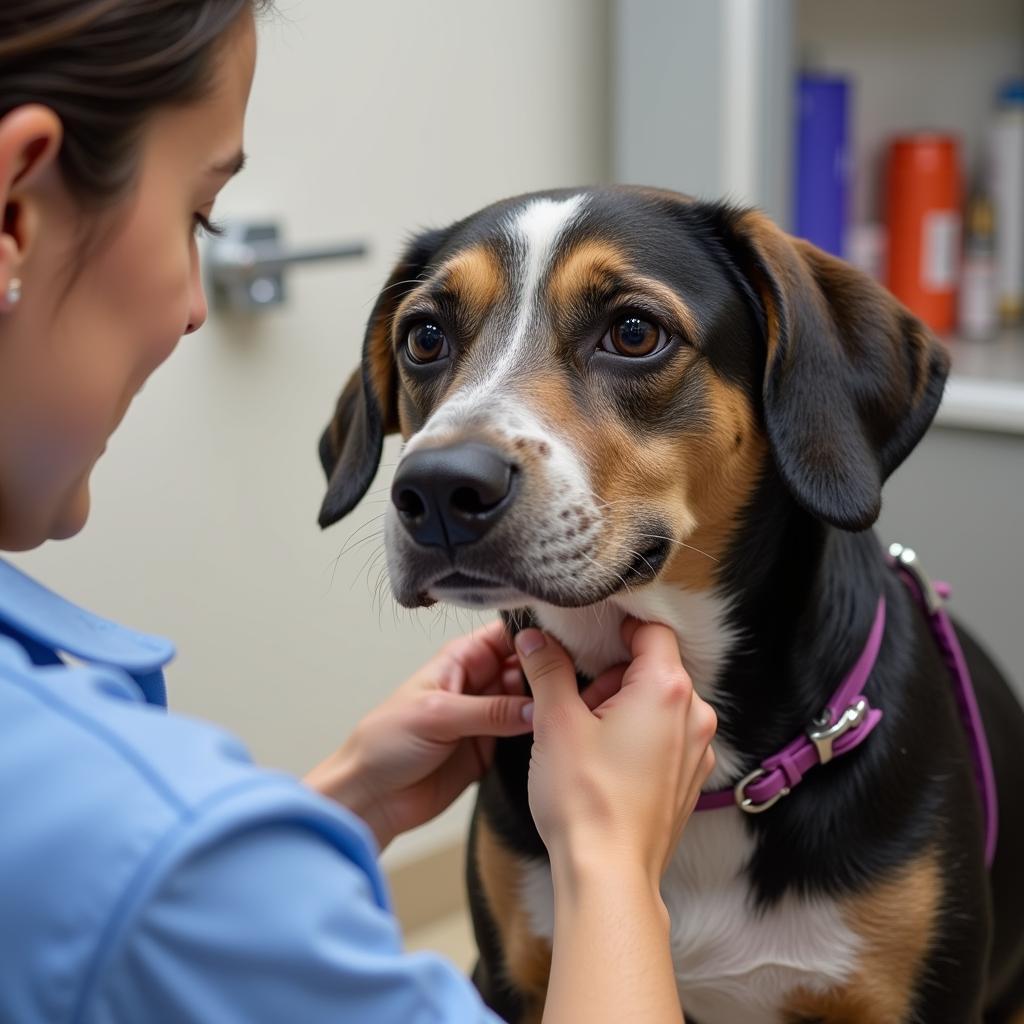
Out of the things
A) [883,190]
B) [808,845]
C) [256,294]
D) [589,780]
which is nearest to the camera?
[589,780]

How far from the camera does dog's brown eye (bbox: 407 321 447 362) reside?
1.27m

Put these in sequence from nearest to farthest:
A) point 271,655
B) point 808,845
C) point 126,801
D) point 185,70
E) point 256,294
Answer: point 126,801, point 185,70, point 808,845, point 256,294, point 271,655

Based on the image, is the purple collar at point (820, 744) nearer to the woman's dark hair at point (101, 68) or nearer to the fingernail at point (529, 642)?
the fingernail at point (529, 642)

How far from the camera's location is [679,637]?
4.09 feet

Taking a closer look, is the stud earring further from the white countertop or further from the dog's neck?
the white countertop

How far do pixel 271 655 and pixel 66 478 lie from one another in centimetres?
133

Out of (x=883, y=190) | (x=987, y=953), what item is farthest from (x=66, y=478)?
(x=883, y=190)

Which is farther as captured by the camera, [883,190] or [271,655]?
[883,190]

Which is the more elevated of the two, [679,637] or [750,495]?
[750,495]

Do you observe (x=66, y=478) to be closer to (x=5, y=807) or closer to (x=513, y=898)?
(x=5, y=807)

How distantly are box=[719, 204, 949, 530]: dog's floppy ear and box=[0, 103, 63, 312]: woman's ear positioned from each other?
26.2 inches

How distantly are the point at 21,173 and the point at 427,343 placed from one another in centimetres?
60

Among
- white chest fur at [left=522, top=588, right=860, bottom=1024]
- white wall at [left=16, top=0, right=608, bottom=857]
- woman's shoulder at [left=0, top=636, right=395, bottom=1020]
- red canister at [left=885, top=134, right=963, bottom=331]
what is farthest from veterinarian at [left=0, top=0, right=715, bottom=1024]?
red canister at [left=885, top=134, right=963, bottom=331]

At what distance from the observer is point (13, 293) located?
2.33 feet
